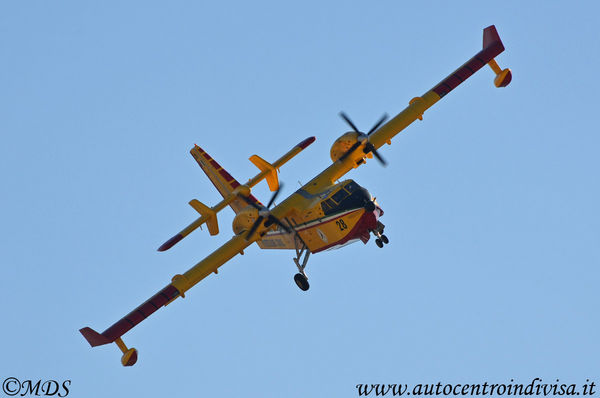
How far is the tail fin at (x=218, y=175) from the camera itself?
204 feet

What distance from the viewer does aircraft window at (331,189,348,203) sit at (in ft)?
170

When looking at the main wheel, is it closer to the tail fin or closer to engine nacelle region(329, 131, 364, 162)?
engine nacelle region(329, 131, 364, 162)

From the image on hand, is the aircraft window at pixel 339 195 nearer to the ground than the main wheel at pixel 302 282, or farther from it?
farther from it

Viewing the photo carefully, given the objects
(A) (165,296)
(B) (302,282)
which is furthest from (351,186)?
(A) (165,296)

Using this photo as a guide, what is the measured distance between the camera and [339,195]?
51.9m

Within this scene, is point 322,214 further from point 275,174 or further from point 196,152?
point 196,152

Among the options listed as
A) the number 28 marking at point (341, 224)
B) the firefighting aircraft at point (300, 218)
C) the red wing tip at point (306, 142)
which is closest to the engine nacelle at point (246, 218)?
the firefighting aircraft at point (300, 218)

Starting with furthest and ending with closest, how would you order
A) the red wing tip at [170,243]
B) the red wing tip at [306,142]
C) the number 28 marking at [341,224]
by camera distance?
the red wing tip at [306,142], the number 28 marking at [341,224], the red wing tip at [170,243]

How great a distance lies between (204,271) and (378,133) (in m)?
13.9

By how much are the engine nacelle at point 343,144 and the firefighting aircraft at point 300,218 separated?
0.20ft

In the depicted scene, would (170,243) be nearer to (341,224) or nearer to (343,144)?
(341,224)

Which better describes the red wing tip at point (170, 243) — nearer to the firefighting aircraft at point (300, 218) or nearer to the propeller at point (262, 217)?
the firefighting aircraft at point (300, 218)

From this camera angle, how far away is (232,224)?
54.1m

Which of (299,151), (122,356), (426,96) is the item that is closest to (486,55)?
(426,96)
